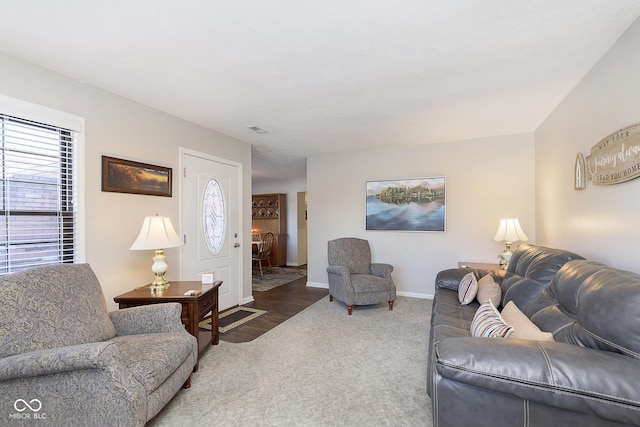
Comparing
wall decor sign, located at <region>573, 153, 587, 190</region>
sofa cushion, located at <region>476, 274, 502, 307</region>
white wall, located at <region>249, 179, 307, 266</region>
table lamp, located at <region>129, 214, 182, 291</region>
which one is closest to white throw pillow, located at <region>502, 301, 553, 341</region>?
sofa cushion, located at <region>476, 274, 502, 307</region>

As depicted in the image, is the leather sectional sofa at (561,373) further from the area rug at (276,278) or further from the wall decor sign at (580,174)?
the area rug at (276,278)

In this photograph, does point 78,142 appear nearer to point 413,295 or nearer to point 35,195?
point 35,195

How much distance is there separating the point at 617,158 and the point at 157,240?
3315mm

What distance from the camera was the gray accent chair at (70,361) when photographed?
1404mm

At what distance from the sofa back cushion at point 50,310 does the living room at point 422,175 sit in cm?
66

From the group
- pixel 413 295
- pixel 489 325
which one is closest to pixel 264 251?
pixel 413 295

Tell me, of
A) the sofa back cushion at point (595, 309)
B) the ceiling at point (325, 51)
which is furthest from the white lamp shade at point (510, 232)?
the sofa back cushion at point (595, 309)

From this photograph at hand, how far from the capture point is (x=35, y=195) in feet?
7.09

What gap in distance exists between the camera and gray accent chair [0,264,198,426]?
1404 mm

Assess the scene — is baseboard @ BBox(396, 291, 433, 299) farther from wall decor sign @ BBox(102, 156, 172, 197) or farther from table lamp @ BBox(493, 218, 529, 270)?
wall decor sign @ BBox(102, 156, 172, 197)

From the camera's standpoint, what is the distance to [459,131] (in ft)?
12.4

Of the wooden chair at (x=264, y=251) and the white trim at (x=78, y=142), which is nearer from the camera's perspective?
the white trim at (x=78, y=142)

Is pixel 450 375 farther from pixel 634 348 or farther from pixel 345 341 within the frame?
pixel 345 341

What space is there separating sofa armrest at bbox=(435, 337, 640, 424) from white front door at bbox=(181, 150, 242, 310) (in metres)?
3.01
